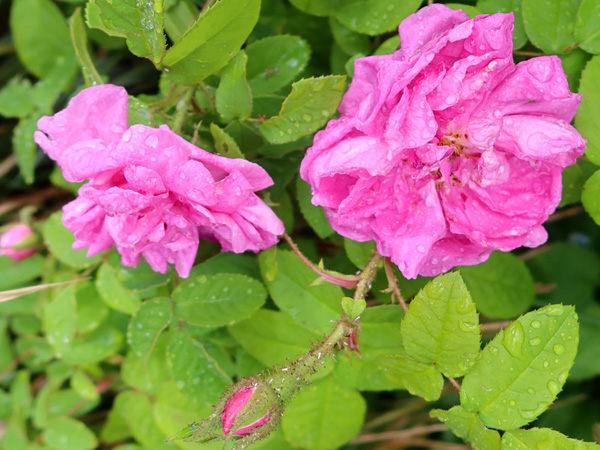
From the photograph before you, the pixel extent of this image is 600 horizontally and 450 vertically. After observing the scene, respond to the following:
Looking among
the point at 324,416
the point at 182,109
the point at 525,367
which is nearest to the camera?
the point at 525,367

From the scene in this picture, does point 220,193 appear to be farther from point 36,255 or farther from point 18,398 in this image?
point 18,398

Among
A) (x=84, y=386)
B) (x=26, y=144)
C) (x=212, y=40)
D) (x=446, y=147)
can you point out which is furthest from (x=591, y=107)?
(x=84, y=386)

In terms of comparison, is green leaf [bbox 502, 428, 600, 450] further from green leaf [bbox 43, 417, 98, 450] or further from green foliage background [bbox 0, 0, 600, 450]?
green leaf [bbox 43, 417, 98, 450]

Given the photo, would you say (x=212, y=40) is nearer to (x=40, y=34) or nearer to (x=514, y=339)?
(x=514, y=339)

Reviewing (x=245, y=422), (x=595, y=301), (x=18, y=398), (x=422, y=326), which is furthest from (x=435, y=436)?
(x=18, y=398)

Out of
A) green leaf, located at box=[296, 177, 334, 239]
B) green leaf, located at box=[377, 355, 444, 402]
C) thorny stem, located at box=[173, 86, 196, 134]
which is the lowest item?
green leaf, located at box=[377, 355, 444, 402]

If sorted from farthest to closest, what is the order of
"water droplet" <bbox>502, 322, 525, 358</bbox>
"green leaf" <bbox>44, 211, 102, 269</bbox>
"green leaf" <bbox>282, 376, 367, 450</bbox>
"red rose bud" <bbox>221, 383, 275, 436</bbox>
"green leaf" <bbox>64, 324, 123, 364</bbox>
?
1. "green leaf" <bbox>64, 324, 123, 364</bbox>
2. "green leaf" <bbox>44, 211, 102, 269</bbox>
3. "green leaf" <bbox>282, 376, 367, 450</bbox>
4. "water droplet" <bbox>502, 322, 525, 358</bbox>
5. "red rose bud" <bbox>221, 383, 275, 436</bbox>

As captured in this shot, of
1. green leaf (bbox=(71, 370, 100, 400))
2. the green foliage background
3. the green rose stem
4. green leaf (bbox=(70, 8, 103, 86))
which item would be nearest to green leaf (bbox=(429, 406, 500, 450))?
the green foliage background
